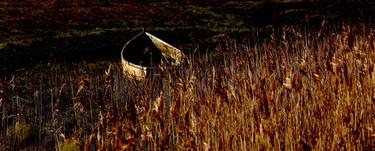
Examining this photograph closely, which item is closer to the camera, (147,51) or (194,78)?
(194,78)

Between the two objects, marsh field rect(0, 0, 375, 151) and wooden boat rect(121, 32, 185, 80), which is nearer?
marsh field rect(0, 0, 375, 151)

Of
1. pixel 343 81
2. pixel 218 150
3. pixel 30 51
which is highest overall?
pixel 343 81

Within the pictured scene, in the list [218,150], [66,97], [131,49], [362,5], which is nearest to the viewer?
[218,150]

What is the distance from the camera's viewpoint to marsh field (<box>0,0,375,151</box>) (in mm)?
2469

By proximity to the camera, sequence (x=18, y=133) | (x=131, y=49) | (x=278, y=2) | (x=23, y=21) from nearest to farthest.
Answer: (x=18, y=133), (x=131, y=49), (x=23, y=21), (x=278, y=2)

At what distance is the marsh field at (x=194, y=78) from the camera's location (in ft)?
8.10

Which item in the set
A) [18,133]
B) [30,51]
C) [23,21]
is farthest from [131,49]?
[23,21]

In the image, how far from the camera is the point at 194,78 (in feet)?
9.46

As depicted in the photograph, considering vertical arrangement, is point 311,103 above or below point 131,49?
above

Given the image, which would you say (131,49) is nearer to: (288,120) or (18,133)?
(18,133)

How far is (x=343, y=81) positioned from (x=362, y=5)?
22.1m

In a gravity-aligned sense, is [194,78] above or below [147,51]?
above

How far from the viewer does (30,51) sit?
13070mm

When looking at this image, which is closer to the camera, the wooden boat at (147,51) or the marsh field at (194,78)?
the marsh field at (194,78)
